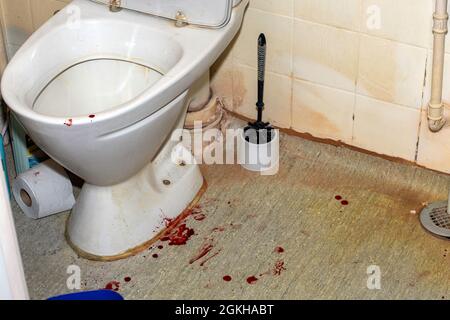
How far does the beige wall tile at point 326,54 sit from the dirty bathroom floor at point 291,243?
22 centimetres

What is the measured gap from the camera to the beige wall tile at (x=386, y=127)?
2096mm

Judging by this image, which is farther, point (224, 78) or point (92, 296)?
point (224, 78)

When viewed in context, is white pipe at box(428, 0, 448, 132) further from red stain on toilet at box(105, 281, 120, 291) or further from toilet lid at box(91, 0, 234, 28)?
red stain on toilet at box(105, 281, 120, 291)

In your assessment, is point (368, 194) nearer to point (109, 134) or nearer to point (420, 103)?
point (420, 103)

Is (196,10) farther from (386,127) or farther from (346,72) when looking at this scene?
(386,127)

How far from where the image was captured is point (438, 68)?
1944mm

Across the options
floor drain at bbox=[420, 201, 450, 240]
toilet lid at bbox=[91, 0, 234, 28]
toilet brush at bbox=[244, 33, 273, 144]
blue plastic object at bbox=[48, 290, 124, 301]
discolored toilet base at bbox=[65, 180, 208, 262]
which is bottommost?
discolored toilet base at bbox=[65, 180, 208, 262]

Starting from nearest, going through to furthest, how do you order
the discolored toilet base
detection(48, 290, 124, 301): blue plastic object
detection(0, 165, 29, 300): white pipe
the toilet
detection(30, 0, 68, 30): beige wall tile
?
1. detection(0, 165, 29, 300): white pipe
2. detection(48, 290, 124, 301): blue plastic object
3. the toilet
4. the discolored toilet base
5. detection(30, 0, 68, 30): beige wall tile

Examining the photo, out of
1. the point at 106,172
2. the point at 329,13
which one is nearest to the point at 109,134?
the point at 106,172

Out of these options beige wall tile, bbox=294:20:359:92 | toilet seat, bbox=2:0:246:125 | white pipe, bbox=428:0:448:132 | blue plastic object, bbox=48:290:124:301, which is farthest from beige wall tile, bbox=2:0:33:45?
white pipe, bbox=428:0:448:132

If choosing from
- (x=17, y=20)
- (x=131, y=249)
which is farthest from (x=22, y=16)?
(x=131, y=249)

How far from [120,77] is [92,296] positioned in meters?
0.53

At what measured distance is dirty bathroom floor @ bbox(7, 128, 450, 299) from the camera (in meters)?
1.89

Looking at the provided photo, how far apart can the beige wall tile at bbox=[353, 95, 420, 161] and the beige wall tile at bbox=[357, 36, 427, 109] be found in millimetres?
24
